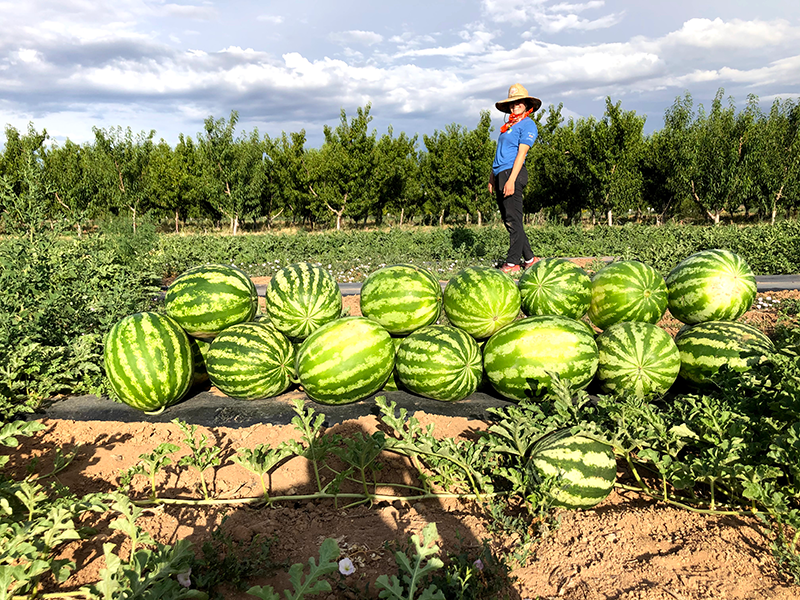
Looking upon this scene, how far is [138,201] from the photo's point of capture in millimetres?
32406

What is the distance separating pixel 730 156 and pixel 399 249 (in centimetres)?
2561

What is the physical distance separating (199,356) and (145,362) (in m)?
0.53

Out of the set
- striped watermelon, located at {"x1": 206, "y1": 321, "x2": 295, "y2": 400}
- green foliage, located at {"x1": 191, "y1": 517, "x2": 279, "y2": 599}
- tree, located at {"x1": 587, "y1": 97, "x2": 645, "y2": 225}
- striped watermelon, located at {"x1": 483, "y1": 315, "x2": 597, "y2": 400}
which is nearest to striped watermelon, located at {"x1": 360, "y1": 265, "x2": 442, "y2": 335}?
striped watermelon, located at {"x1": 483, "y1": 315, "x2": 597, "y2": 400}

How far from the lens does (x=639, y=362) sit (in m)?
3.22

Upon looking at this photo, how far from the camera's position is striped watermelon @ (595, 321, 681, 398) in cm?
321

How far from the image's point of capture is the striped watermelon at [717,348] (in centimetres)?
317

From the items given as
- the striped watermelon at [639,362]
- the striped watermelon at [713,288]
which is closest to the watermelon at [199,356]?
the striped watermelon at [639,362]

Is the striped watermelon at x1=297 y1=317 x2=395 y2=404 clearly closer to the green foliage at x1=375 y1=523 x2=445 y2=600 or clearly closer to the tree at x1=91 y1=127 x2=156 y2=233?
the green foliage at x1=375 y1=523 x2=445 y2=600

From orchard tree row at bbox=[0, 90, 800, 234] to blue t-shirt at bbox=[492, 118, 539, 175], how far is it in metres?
24.2

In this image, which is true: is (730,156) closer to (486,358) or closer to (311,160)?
(311,160)

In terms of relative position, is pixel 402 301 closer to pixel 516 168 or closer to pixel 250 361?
pixel 250 361

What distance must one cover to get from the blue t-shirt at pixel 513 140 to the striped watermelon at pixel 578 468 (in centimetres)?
581

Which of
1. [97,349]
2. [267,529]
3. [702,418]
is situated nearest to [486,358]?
[702,418]

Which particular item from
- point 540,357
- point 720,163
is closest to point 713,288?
point 540,357
